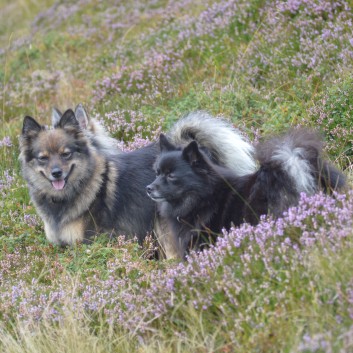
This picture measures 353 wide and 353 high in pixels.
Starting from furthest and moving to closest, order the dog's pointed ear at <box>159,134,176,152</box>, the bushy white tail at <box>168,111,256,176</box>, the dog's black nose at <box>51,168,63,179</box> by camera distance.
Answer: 1. the dog's black nose at <box>51,168,63,179</box>
2. the bushy white tail at <box>168,111,256,176</box>
3. the dog's pointed ear at <box>159,134,176,152</box>

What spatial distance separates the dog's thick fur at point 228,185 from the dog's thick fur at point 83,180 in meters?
0.62

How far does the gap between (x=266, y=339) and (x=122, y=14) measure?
11.2m

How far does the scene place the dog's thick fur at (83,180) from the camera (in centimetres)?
599

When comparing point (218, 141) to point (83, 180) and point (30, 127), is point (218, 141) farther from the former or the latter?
point (30, 127)

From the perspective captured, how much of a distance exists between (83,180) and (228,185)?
5.47ft

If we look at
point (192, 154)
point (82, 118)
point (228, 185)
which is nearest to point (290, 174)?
point (228, 185)

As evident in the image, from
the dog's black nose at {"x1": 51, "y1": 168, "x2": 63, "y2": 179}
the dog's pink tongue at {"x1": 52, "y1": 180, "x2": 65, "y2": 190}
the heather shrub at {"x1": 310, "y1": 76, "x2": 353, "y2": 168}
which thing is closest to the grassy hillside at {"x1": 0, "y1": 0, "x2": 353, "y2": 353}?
the heather shrub at {"x1": 310, "y1": 76, "x2": 353, "y2": 168}

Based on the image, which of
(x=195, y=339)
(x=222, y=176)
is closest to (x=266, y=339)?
(x=195, y=339)

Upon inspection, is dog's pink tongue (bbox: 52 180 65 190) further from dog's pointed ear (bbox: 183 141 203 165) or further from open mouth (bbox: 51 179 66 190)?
dog's pointed ear (bbox: 183 141 203 165)

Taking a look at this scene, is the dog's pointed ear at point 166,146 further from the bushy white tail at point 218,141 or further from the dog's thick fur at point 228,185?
the bushy white tail at point 218,141

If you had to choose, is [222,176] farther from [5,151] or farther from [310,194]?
[5,151]

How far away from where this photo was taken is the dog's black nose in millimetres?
5902

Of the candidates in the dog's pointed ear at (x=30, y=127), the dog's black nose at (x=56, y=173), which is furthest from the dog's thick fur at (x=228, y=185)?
the dog's pointed ear at (x=30, y=127)

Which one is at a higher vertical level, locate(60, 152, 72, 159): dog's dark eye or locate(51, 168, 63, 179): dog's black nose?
locate(60, 152, 72, 159): dog's dark eye
